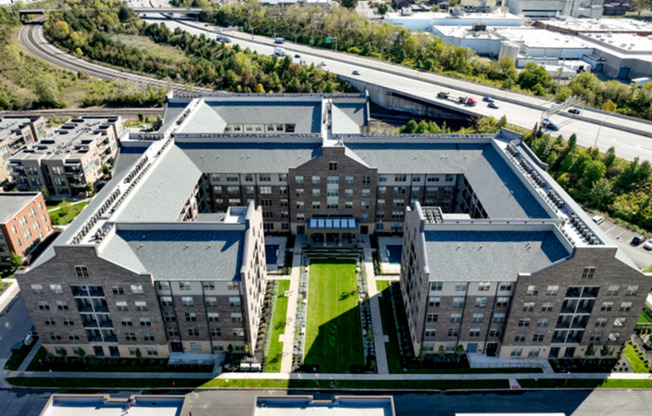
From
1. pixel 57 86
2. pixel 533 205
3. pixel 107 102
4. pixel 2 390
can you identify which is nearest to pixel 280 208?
pixel 533 205

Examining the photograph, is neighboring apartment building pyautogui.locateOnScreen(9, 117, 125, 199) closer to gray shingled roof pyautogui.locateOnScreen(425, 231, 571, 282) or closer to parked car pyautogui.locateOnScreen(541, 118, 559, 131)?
gray shingled roof pyautogui.locateOnScreen(425, 231, 571, 282)

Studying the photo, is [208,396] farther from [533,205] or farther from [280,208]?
[533,205]

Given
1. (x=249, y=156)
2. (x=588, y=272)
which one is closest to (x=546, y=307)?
(x=588, y=272)

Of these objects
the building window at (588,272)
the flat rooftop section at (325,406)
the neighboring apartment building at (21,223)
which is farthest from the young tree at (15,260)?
the building window at (588,272)

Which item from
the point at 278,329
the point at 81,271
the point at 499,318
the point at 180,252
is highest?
the point at 180,252

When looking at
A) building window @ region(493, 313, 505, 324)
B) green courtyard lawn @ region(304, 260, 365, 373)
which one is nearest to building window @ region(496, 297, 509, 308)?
building window @ region(493, 313, 505, 324)

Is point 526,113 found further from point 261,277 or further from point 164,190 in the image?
point 164,190
